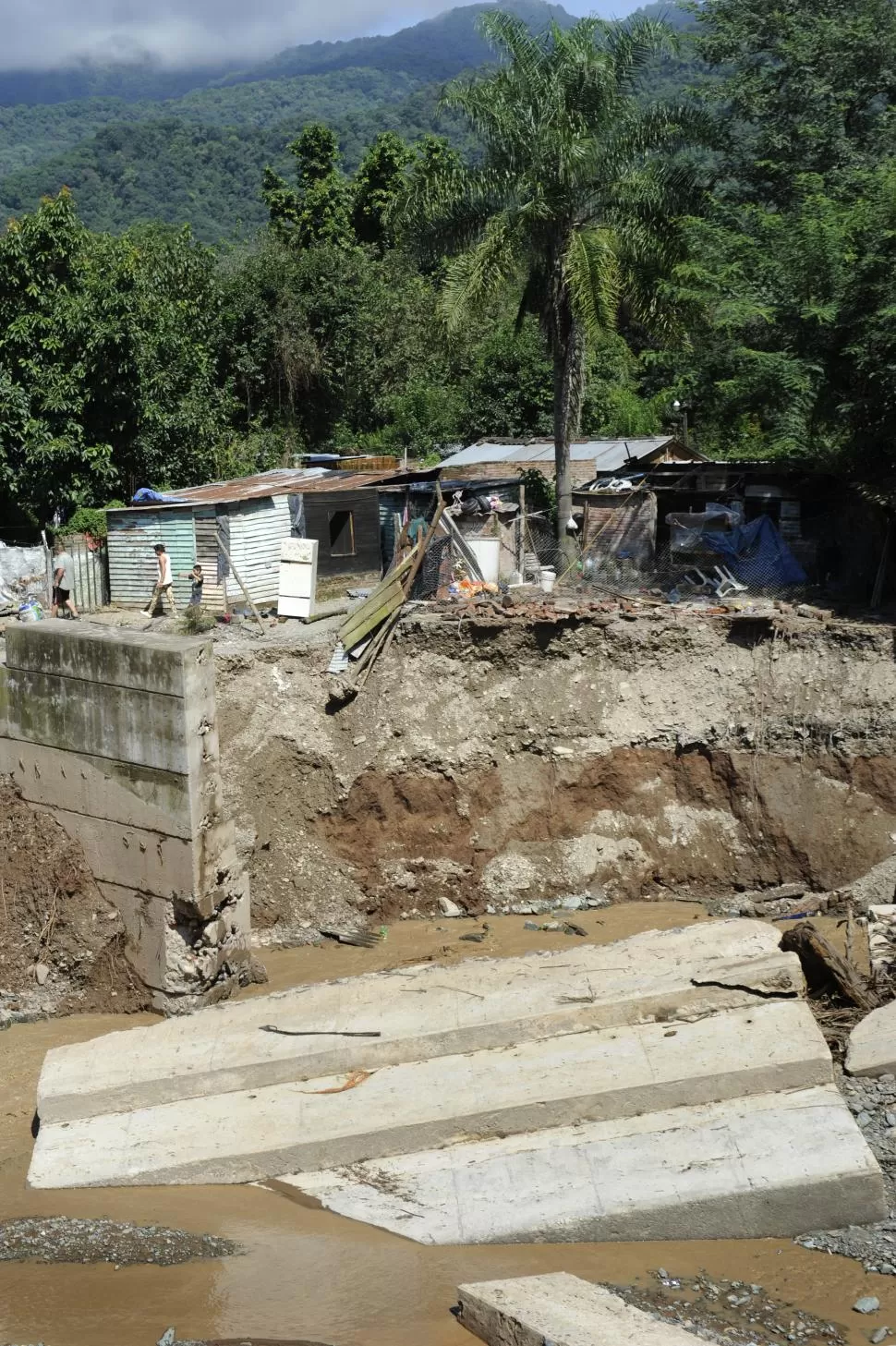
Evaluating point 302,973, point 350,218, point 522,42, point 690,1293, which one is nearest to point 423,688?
point 302,973

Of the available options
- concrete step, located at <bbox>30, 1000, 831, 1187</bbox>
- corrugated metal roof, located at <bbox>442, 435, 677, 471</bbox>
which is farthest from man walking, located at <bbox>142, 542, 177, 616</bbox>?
concrete step, located at <bbox>30, 1000, 831, 1187</bbox>

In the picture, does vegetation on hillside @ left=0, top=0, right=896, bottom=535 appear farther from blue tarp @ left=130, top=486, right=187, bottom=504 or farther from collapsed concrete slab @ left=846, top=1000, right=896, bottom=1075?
collapsed concrete slab @ left=846, top=1000, right=896, bottom=1075

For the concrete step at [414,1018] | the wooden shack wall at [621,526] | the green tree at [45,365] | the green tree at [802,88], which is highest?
the green tree at [802,88]

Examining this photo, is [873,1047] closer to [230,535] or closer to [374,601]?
[374,601]

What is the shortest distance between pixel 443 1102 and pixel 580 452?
1515 centimetres

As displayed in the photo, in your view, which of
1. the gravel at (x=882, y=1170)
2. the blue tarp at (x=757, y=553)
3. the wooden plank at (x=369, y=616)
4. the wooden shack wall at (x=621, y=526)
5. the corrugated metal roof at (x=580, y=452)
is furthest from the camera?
the corrugated metal roof at (x=580, y=452)

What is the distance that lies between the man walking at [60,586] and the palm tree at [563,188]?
21.2 ft

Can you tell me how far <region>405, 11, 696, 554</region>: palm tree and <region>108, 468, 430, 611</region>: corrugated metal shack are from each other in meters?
3.93

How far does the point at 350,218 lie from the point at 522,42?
71.5 feet

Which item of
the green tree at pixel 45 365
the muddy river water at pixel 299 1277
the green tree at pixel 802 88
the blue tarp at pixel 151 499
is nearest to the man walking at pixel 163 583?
the blue tarp at pixel 151 499

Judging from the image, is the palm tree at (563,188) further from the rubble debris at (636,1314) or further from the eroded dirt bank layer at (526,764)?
the rubble debris at (636,1314)

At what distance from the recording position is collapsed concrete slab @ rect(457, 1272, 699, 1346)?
6.42 metres

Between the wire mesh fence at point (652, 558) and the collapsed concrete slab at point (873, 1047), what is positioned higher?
the wire mesh fence at point (652, 558)

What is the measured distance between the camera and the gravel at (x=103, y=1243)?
8.05 metres
